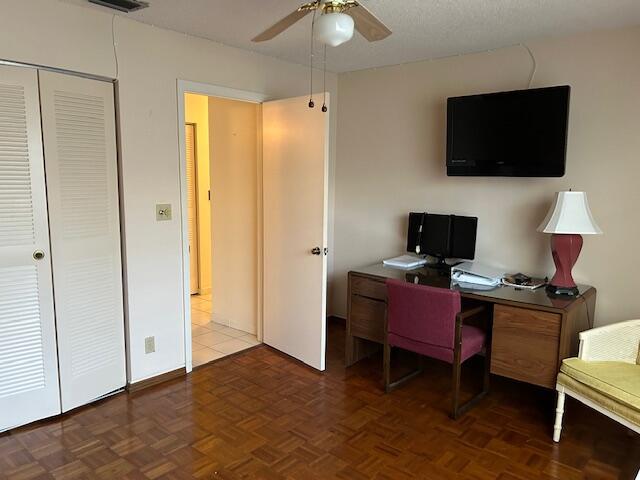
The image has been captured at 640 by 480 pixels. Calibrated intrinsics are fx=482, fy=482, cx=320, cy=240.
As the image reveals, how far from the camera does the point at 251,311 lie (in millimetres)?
4133

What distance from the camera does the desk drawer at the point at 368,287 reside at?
3277 millimetres

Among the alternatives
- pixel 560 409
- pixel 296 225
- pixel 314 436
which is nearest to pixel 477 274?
pixel 560 409

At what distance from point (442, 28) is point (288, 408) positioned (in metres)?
2.47

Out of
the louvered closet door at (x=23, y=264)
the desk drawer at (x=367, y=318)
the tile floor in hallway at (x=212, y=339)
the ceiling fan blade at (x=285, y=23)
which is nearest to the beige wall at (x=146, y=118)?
the louvered closet door at (x=23, y=264)

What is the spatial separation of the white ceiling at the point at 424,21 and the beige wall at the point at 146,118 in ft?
0.40

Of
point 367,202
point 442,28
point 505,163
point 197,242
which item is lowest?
point 197,242

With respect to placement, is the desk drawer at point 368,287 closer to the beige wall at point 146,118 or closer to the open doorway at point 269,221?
the open doorway at point 269,221

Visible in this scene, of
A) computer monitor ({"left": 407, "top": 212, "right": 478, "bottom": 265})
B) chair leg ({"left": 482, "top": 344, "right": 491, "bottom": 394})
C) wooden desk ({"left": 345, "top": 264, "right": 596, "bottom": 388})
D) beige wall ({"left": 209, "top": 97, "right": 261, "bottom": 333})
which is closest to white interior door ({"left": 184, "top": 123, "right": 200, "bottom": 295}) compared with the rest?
beige wall ({"left": 209, "top": 97, "right": 261, "bottom": 333})

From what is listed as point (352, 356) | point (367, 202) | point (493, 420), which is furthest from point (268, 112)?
point (493, 420)

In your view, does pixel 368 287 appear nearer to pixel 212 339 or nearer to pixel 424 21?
pixel 212 339

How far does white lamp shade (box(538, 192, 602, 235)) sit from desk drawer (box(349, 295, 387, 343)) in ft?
3.81

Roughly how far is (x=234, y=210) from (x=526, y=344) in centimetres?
253

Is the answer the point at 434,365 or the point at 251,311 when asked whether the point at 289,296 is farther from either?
the point at 434,365

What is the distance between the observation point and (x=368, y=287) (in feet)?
11.0
